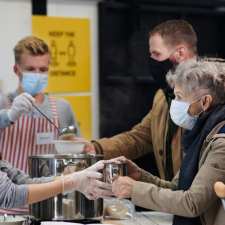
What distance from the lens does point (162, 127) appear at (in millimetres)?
2148

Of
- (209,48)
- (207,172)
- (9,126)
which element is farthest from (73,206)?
(209,48)

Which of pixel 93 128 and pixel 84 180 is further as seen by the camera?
pixel 93 128

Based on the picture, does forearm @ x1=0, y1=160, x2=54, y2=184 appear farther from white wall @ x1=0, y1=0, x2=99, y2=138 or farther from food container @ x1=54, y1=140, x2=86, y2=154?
white wall @ x1=0, y1=0, x2=99, y2=138

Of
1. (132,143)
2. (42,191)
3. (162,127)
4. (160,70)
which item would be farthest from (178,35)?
(42,191)

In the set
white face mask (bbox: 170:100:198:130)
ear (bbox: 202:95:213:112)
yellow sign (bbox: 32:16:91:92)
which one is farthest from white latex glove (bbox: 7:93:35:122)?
ear (bbox: 202:95:213:112)

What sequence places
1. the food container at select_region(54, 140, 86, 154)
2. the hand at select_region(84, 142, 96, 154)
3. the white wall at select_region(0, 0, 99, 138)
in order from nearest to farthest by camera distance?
the food container at select_region(54, 140, 86, 154), the hand at select_region(84, 142, 96, 154), the white wall at select_region(0, 0, 99, 138)

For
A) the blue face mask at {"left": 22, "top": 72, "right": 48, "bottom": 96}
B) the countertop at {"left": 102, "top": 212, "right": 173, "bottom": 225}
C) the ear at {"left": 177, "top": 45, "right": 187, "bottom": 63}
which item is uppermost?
the ear at {"left": 177, "top": 45, "right": 187, "bottom": 63}

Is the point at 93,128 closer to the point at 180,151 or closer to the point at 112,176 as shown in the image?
the point at 180,151

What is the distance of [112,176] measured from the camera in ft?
5.40

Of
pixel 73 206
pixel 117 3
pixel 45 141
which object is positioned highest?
pixel 117 3

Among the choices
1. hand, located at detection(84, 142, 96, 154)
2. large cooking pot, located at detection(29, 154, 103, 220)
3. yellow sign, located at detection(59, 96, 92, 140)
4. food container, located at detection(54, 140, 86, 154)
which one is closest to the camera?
large cooking pot, located at detection(29, 154, 103, 220)

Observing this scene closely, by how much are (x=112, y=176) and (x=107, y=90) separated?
1.01m

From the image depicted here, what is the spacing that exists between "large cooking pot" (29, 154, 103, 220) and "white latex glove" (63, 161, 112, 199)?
3cm

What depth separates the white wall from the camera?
241 cm
